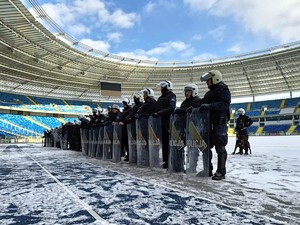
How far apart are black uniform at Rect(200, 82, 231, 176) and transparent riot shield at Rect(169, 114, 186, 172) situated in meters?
0.72

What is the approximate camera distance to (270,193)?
316 cm

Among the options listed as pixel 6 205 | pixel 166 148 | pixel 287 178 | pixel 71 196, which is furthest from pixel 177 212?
pixel 166 148

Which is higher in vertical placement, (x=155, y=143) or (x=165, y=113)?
(x=165, y=113)

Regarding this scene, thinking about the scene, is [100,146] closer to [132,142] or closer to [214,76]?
[132,142]

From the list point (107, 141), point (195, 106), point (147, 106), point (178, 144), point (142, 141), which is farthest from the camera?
point (107, 141)

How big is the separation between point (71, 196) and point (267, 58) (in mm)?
38141

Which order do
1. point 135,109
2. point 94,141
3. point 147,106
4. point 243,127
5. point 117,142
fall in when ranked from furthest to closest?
point 243,127 < point 94,141 < point 117,142 < point 135,109 < point 147,106

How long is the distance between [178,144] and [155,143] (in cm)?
71

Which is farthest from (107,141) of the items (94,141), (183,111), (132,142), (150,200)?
(150,200)

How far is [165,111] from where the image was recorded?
5.60 meters

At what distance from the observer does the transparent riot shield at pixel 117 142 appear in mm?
7430

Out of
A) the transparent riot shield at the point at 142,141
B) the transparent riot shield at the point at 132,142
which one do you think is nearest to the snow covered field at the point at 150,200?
the transparent riot shield at the point at 142,141

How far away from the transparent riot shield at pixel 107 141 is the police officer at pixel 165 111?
2359mm

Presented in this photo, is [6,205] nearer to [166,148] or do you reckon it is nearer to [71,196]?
[71,196]
